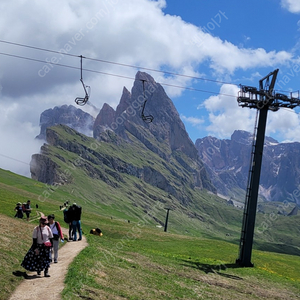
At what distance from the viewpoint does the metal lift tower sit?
39938 mm

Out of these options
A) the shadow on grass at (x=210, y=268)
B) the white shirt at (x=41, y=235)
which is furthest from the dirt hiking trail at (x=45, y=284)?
the shadow on grass at (x=210, y=268)

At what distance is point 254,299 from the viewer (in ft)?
78.2

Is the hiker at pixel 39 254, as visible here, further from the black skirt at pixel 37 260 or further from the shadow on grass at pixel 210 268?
the shadow on grass at pixel 210 268

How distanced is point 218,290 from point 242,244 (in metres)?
17.1

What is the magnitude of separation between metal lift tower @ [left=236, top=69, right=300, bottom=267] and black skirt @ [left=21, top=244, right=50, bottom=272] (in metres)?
26.5

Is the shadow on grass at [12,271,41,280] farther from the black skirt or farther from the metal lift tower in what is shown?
the metal lift tower

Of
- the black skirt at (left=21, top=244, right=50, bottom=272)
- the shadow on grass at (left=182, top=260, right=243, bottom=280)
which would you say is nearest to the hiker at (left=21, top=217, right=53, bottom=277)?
the black skirt at (left=21, top=244, right=50, bottom=272)

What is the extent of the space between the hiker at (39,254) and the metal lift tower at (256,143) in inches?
1040

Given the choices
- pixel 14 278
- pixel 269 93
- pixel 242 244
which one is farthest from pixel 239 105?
pixel 14 278

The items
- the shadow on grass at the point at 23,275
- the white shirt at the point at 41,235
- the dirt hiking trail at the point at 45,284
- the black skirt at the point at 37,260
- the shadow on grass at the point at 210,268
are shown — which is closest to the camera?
the dirt hiking trail at the point at 45,284

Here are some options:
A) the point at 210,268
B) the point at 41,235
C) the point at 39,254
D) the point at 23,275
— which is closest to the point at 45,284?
the point at 23,275

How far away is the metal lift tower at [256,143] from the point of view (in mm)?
39938

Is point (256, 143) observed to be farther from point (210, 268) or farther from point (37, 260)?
point (37, 260)

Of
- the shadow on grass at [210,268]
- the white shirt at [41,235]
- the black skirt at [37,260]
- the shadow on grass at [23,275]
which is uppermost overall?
the white shirt at [41,235]
